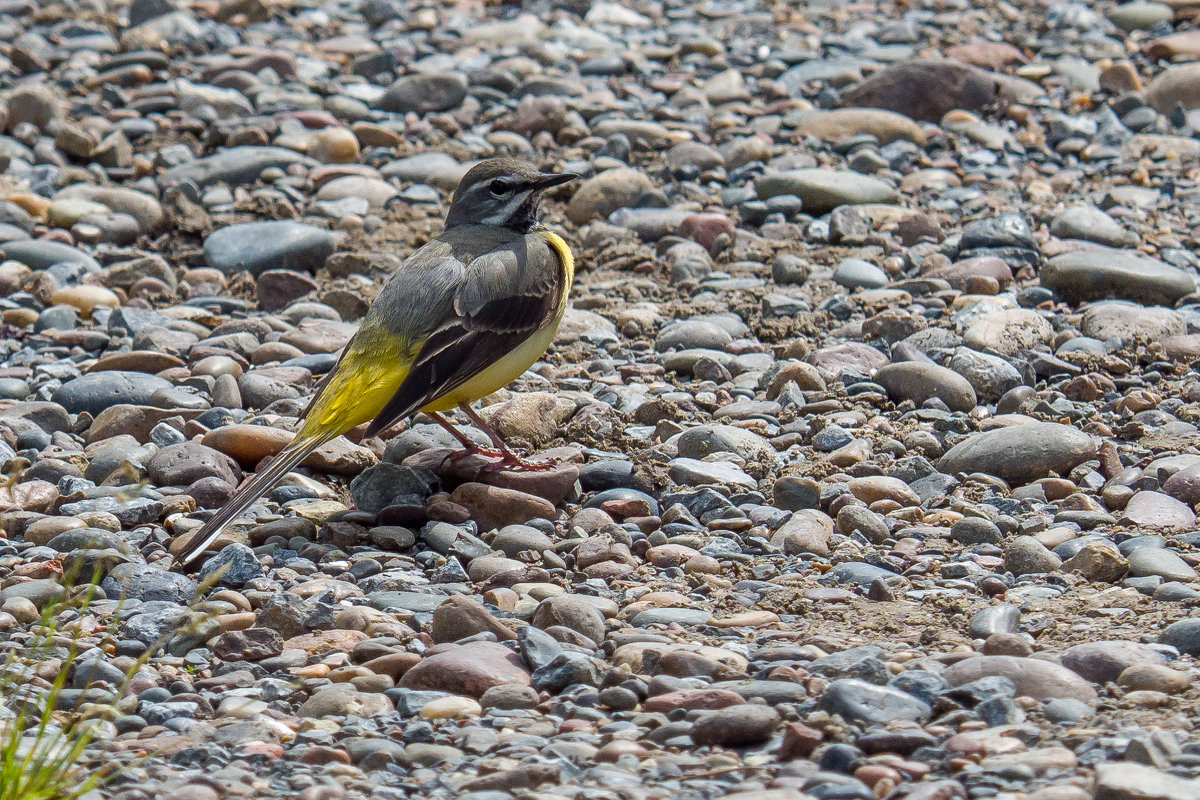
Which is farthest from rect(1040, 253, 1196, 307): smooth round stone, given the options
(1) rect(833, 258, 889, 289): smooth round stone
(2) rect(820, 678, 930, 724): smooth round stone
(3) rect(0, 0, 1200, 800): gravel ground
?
(2) rect(820, 678, 930, 724): smooth round stone

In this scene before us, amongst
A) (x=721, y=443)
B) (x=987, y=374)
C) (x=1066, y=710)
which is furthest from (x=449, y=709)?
(x=987, y=374)

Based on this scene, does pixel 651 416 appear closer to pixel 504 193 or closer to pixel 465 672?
pixel 504 193

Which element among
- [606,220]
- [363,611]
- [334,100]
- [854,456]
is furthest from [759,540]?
[334,100]

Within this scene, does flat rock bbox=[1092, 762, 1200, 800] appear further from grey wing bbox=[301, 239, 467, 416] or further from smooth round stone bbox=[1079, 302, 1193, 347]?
smooth round stone bbox=[1079, 302, 1193, 347]

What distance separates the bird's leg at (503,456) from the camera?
6.61m

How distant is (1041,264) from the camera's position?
9.06 m

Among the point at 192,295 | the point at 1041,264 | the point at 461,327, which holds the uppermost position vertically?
the point at 461,327

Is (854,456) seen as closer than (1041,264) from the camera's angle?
Yes

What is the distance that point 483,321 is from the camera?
262 inches

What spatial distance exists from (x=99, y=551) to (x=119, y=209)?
17.4ft

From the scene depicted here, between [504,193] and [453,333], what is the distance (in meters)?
1.30

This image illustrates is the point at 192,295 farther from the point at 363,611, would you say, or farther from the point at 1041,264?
the point at 1041,264

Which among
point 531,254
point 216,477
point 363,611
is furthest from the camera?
point 531,254

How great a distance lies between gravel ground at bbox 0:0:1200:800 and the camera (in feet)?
14.0
